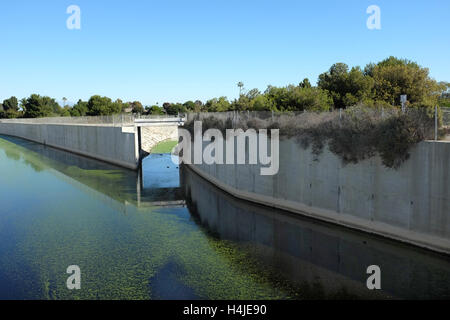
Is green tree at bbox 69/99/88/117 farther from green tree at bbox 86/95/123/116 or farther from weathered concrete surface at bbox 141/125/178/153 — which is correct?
weathered concrete surface at bbox 141/125/178/153

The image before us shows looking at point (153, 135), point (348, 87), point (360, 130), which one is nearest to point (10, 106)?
point (153, 135)

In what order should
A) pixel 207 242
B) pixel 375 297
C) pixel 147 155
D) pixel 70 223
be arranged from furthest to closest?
pixel 147 155 → pixel 70 223 → pixel 207 242 → pixel 375 297

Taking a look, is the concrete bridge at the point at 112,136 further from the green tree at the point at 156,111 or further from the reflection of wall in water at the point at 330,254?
the green tree at the point at 156,111

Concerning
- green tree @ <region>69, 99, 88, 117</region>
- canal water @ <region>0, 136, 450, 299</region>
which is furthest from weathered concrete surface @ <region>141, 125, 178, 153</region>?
green tree @ <region>69, 99, 88, 117</region>

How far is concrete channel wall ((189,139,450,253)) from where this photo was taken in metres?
14.4

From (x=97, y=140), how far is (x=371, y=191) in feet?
127

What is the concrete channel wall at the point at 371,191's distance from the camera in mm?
14422

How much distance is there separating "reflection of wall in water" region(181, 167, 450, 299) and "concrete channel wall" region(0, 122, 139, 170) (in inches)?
812

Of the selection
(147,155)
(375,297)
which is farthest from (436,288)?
(147,155)

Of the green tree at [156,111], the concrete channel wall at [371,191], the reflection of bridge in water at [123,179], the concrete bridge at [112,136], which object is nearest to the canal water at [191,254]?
the reflection of bridge in water at [123,179]
